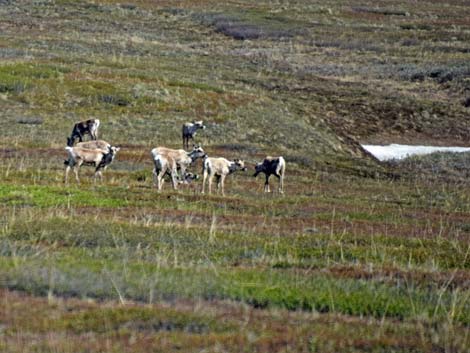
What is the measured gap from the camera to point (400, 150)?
51469 mm

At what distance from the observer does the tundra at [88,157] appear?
92.8 ft

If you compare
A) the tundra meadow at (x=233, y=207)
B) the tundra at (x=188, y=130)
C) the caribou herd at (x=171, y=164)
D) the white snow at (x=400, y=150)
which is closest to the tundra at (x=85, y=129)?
the tundra meadow at (x=233, y=207)

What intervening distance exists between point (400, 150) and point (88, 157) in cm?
2621

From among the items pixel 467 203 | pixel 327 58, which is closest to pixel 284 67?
pixel 327 58

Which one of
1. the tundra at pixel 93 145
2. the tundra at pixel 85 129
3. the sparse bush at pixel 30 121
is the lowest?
the sparse bush at pixel 30 121

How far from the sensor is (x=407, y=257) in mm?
17906

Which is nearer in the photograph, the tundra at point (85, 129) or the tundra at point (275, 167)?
the tundra at point (275, 167)

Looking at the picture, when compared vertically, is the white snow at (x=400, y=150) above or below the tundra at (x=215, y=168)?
below

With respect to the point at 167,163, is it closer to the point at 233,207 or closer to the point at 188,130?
the point at 233,207

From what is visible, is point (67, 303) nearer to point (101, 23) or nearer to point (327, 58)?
point (327, 58)

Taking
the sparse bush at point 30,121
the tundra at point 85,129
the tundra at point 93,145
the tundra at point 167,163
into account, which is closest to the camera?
the tundra at point 167,163

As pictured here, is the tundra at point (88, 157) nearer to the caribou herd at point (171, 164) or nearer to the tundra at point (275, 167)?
the caribou herd at point (171, 164)

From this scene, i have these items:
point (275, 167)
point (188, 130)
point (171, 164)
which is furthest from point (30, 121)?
point (171, 164)

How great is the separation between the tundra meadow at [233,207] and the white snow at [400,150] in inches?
53.6
